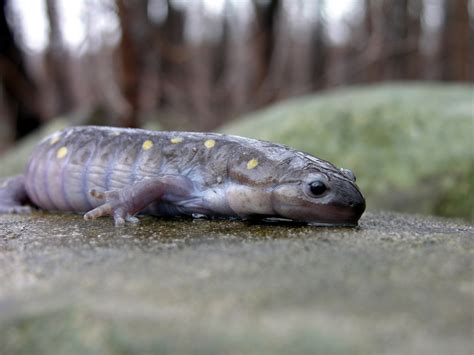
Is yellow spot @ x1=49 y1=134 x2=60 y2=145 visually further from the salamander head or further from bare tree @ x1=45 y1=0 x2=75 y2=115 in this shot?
bare tree @ x1=45 y1=0 x2=75 y2=115

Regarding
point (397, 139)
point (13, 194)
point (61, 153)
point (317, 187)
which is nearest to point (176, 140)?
point (61, 153)

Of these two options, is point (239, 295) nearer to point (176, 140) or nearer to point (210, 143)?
point (210, 143)

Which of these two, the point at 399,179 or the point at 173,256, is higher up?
the point at 173,256

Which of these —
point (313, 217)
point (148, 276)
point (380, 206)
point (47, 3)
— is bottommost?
point (380, 206)

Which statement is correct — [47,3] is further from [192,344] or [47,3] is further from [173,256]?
[192,344]

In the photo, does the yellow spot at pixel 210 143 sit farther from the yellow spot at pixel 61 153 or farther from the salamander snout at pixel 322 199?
the yellow spot at pixel 61 153

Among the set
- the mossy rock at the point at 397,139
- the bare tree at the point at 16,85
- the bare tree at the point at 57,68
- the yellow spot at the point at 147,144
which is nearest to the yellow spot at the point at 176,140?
the yellow spot at the point at 147,144

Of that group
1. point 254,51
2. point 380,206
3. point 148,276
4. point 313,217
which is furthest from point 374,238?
point 254,51
